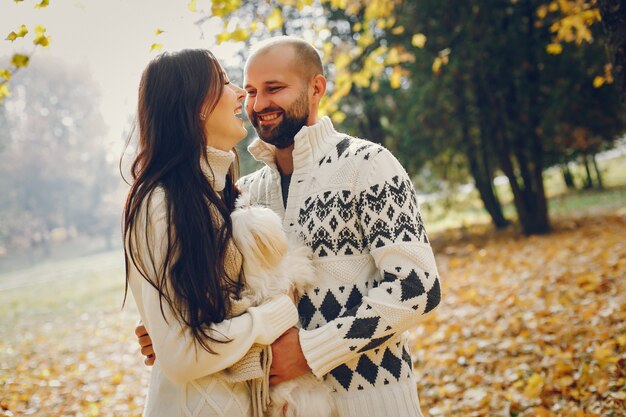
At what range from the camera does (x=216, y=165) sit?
2266 mm

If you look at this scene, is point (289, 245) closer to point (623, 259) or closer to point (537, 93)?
point (623, 259)

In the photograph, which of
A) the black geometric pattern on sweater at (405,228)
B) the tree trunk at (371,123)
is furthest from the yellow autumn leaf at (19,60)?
the tree trunk at (371,123)

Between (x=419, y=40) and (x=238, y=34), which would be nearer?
(x=238, y=34)

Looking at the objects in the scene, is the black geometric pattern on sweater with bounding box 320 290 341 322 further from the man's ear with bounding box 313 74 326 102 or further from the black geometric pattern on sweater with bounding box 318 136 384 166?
the man's ear with bounding box 313 74 326 102

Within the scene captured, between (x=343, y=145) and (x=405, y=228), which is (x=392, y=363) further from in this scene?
(x=343, y=145)

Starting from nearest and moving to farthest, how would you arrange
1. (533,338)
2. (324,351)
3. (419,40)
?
1. (324,351)
2. (533,338)
3. (419,40)

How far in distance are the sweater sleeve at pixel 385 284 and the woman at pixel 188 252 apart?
20cm

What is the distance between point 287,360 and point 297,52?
169cm

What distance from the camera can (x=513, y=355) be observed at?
510 cm

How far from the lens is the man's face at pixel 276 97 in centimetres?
277

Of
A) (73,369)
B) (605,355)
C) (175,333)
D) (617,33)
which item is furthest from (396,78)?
(175,333)

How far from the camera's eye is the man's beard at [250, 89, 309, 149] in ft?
9.07

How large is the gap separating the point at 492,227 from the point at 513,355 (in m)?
10.9

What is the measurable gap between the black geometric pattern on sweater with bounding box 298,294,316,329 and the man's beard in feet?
2.94
